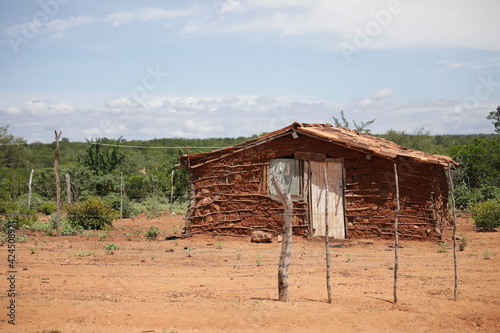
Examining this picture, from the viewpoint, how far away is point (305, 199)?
14.3 m

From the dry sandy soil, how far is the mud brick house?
0.73 meters

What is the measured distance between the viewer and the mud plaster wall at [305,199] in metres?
13.4

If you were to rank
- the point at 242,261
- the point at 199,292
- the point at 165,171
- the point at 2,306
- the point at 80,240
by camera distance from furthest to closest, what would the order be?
the point at 165,171, the point at 80,240, the point at 242,261, the point at 199,292, the point at 2,306

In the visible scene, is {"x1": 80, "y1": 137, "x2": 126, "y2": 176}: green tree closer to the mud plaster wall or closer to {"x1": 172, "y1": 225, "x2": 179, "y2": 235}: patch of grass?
{"x1": 172, "y1": 225, "x2": 179, "y2": 235}: patch of grass

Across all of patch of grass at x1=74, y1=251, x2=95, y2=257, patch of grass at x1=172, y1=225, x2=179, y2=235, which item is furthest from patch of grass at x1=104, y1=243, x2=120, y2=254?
patch of grass at x1=172, y1=225, x2=179, y2=235

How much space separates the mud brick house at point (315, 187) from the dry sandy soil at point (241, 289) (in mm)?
730

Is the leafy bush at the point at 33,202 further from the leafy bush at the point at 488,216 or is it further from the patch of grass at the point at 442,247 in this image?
the leafy bush at the point at 488,216

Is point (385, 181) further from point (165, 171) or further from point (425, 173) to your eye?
point (165, 171)

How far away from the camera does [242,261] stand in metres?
11.4

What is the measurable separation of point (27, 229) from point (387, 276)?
12.1 metres

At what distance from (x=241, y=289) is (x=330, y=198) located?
611 cm

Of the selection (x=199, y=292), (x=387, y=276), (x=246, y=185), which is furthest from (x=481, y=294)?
(x=246, y=185)

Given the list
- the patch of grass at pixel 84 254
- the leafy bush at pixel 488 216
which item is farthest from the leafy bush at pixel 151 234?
the leafy bush at pixel 488 216

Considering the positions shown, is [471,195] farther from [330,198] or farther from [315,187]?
[315,187]
